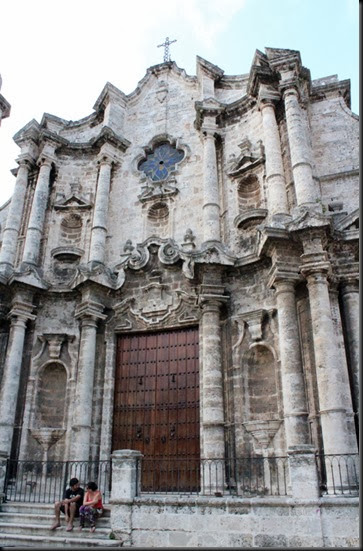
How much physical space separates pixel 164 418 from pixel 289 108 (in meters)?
8.07

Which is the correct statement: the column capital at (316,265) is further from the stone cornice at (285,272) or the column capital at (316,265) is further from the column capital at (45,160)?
the column capital at (45,160)

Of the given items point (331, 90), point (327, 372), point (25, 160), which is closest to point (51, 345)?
point (25, 160)

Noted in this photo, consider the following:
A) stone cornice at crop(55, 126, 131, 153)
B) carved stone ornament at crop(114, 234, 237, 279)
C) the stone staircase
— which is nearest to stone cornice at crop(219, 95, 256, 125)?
stone cornice at crop(55, 126, 131, 153)

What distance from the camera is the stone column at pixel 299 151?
10.8 m

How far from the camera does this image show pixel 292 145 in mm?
11656

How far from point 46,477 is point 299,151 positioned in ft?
30.8

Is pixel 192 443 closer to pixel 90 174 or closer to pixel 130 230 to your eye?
pixel 130 230

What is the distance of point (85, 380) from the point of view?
11664mm

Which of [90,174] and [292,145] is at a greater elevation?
[90,174]

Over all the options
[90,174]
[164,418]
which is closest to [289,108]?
[90,174]

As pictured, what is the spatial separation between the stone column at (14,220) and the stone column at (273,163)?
23.2ft

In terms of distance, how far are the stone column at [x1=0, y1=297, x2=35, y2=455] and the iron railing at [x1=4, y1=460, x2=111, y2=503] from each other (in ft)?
2.05

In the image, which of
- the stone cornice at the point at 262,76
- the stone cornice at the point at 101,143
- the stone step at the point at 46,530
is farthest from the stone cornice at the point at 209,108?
the stone step at the point at 46,530

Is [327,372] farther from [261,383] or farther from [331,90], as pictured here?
[331,90]
